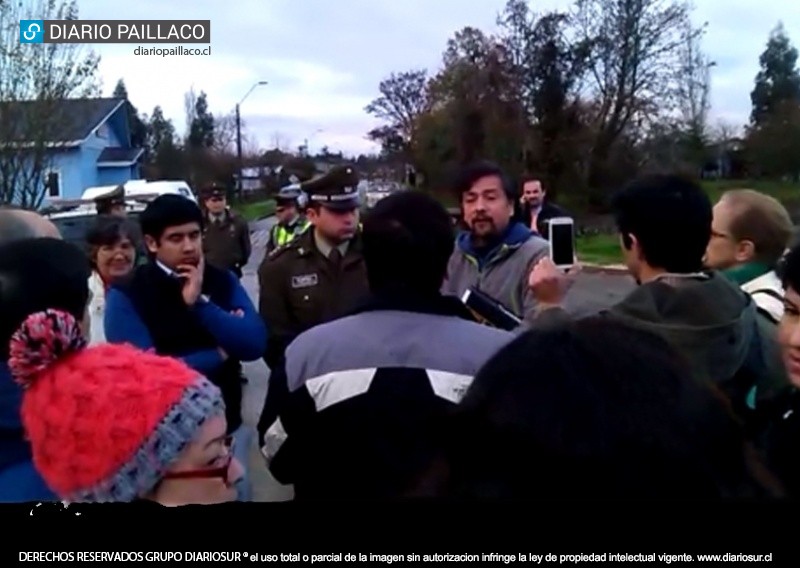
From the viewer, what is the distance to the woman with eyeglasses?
799mm

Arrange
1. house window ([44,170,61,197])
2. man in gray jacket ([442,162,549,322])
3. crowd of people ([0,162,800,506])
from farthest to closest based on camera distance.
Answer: man in gray jacket ([442,162,549,322]) → house window ([44,170,61,197]) → crowd of people ([0,162,800,506])

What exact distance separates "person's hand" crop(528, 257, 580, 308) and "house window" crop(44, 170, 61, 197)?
764 millimetres

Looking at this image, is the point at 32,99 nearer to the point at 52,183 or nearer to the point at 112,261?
the point at 52,183

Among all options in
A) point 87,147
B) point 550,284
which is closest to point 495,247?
point 550,284

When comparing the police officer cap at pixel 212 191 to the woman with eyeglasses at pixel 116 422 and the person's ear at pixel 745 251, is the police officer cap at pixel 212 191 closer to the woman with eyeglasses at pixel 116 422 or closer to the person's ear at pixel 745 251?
the woman with eyeglasses at pixel 116 422

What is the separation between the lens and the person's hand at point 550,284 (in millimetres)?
1425

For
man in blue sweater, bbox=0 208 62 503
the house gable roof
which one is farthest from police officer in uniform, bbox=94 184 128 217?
man in blue sweater, bbox=0 208 62 503

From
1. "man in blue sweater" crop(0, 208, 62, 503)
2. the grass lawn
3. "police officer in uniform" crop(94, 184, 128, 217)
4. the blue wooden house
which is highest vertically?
the blue wooden house

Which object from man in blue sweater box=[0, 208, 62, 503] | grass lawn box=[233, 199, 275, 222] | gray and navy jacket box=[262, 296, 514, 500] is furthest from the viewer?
grass lawn box=[233, 199, 275, 222]

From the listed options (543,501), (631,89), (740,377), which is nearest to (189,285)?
(631,89)

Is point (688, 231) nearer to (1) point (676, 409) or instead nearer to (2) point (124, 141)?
(1) point (676, 409)

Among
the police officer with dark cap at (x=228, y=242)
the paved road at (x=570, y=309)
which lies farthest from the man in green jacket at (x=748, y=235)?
the police officer with dark cap at (x=228, y=242)

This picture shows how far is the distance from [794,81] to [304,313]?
1142 millimetres

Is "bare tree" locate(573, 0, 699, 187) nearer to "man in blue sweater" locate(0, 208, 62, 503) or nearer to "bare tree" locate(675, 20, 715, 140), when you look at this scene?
"bare tree" locate(675, 20, 715, 140)
